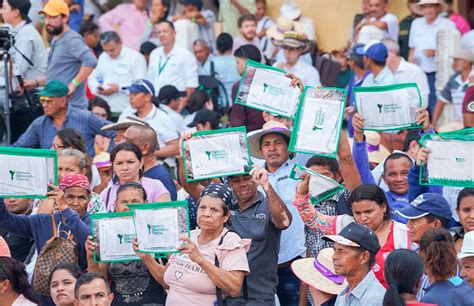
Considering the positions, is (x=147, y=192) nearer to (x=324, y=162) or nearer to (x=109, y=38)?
(x=324, y=162)

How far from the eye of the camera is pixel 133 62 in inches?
672

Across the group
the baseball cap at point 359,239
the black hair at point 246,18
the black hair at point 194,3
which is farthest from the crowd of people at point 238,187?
the black hair at point 194,3

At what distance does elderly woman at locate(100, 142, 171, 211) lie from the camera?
37.4 feet

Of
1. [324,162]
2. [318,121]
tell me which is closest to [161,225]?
[318,121]

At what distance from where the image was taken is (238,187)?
1042 cm

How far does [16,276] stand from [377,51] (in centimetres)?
603

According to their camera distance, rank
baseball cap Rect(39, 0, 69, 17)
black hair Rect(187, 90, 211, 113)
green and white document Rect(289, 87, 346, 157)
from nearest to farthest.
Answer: green and white document Rect(289, 87, 346, 157) < baseball cap Rect(39, 0, 69, 17) < black hair Rect(187, 90, 211, 113)

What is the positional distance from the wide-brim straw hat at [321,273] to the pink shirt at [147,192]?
1751mm

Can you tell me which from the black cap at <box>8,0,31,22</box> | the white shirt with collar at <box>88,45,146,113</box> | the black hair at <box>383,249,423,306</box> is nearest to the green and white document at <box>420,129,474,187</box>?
the black hair at <box>383,249,423,306</box>

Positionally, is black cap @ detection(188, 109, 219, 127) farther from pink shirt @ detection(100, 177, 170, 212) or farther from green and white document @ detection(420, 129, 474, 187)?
green and white document @ detection(420, 129, 474, 187)

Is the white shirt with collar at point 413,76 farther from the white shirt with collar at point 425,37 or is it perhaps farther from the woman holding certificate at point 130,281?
the woman holding certificate at point 130,281

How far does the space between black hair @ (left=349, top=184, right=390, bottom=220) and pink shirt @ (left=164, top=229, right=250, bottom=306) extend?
2.89 ft

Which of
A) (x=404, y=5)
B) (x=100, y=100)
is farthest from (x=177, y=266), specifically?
(x=404, y=5)

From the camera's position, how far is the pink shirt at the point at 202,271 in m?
9.74
